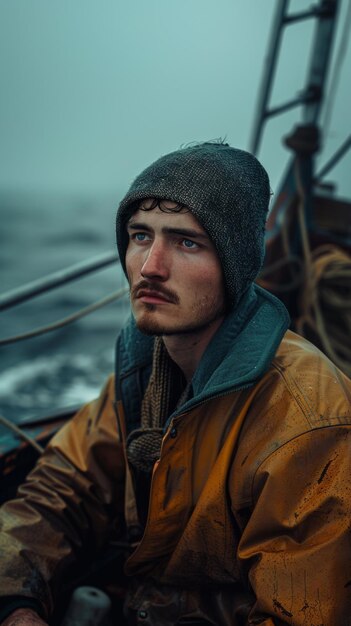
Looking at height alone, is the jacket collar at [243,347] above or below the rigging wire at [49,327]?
above

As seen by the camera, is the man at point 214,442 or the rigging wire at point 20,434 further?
the rigging wire at point 20,434

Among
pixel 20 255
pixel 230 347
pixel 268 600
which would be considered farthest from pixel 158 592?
pixel 20 255

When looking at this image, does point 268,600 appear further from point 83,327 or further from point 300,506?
point 83,327

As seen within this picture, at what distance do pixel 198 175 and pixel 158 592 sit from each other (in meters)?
1.11

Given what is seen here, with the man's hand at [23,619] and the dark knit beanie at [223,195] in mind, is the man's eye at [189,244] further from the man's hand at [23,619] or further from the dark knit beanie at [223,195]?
the man's hand at [23,619]

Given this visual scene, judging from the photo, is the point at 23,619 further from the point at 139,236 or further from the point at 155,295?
the point at 139,236

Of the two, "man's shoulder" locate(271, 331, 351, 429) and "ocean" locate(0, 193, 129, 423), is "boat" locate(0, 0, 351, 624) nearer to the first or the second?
"ocean" locate(0, 193, 129, 423)

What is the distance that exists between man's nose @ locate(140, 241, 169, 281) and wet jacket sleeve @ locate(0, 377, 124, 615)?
23.6 inches

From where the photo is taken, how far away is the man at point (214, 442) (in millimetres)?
1370

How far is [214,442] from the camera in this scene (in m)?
1.55

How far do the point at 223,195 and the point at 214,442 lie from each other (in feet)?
1.98

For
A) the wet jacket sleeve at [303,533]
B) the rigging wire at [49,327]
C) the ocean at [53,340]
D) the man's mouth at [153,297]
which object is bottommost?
the ocean at [53,340]

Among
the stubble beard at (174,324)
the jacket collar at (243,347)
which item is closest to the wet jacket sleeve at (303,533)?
the jacket collar at (243,347)

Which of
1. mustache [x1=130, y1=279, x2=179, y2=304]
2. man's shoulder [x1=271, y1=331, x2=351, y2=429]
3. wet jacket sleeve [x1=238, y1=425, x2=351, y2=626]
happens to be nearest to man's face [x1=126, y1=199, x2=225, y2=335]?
mustache [x1=130, y1=279, x2=179, y2=304]
